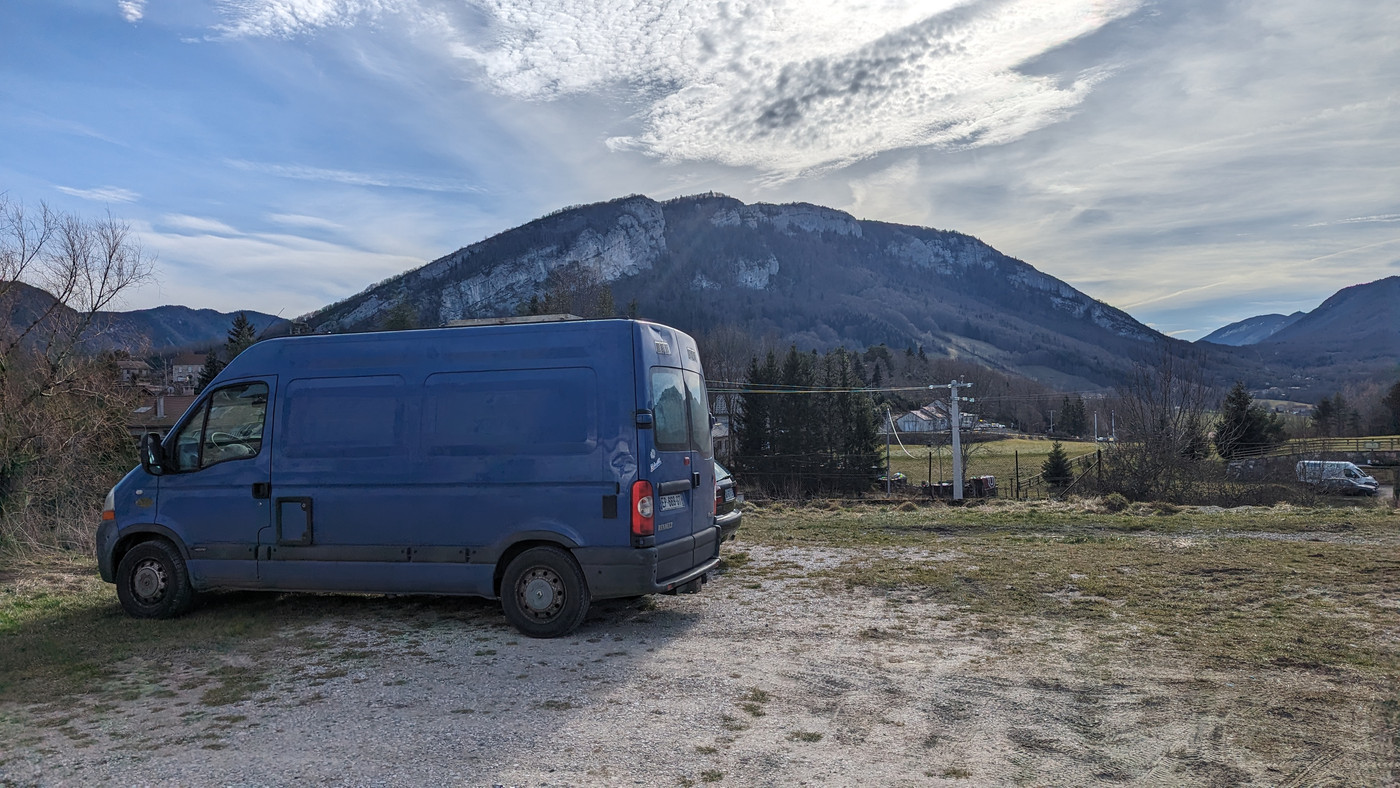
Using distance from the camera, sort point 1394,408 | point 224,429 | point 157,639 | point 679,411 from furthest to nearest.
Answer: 1. point 1394,408
2. point 224,429
3. point 679,411
4. point 157,639

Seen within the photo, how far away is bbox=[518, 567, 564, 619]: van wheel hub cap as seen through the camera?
21.9 ft

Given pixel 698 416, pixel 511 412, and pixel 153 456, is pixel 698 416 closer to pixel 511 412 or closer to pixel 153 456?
pixel 511 412

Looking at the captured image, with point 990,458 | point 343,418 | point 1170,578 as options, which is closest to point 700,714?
point 343,418

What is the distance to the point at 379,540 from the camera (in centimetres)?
699

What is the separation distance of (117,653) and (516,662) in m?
3.19

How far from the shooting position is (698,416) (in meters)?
7.48

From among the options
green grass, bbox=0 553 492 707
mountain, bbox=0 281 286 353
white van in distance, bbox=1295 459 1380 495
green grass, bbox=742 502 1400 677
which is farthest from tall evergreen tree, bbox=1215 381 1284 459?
mountain, bbox=0 281 286 353

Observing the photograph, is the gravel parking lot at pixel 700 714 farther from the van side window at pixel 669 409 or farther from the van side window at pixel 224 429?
the van side window at pixel 224 429

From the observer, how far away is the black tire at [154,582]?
7383 mm

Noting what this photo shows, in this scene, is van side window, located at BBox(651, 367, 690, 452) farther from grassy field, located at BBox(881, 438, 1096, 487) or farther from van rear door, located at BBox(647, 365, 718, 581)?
grassy field, located at BBox(881, 438, 1096, 487)

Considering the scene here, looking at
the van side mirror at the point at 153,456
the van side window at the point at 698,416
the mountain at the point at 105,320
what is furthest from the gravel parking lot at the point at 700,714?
the mountain at the point at 105,320

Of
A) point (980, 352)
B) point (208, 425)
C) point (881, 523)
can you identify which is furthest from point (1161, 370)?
point (980, 352)

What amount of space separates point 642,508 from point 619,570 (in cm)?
53

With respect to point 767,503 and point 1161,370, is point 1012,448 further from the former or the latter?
point 767,503
